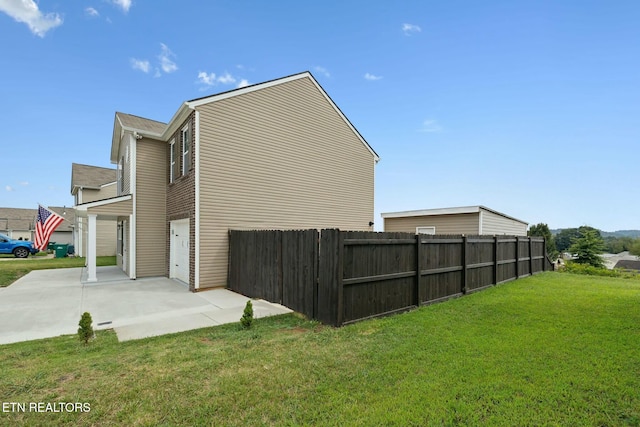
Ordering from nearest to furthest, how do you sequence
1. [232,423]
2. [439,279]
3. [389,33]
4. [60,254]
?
[232,423]
[439,279]
[389,33]
[60,254]

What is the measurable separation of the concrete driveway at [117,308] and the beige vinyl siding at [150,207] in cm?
130

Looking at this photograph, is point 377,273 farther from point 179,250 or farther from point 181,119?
point 181,119

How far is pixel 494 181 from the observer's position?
19.3 meters

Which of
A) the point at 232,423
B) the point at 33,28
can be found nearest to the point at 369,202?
the point at 232,423

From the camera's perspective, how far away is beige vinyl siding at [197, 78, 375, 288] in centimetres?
945

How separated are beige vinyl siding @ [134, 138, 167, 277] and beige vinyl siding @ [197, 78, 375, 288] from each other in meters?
4.05

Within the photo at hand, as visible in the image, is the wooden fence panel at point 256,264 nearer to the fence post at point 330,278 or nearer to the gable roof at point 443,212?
the fence post at point 330,278

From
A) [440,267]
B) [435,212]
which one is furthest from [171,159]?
[435,212]

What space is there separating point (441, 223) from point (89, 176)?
85.9 ft

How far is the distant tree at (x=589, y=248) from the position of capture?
2041 centimetres

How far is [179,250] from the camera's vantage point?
35.9ft

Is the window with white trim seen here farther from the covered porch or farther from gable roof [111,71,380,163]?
the covered porch

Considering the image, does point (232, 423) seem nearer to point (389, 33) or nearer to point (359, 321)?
point (359, 321)

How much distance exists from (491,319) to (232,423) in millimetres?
5158
